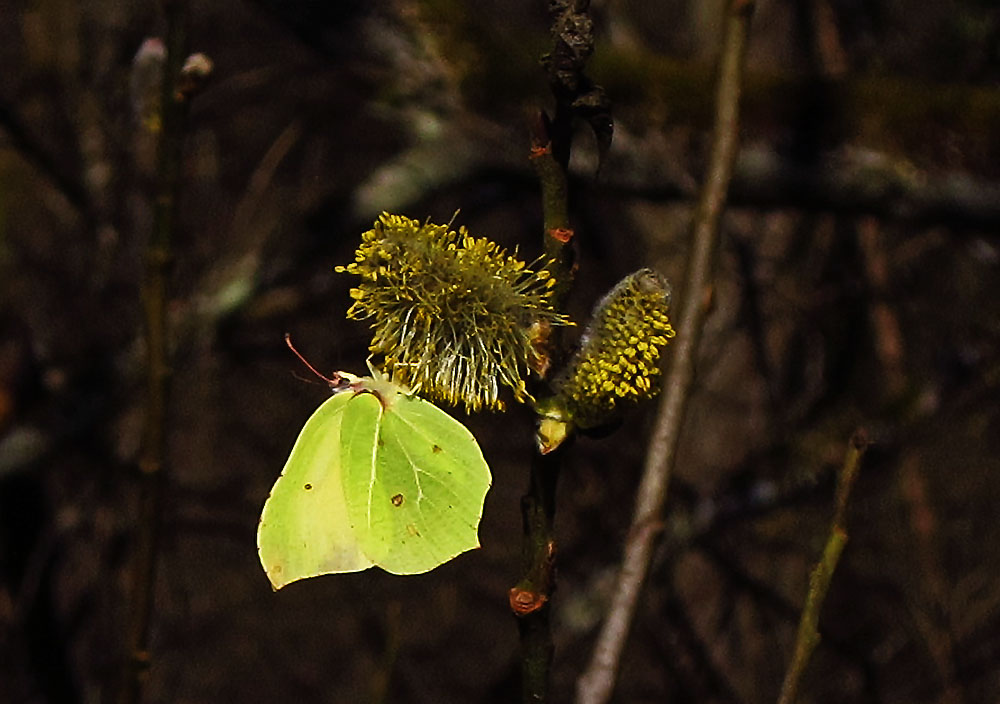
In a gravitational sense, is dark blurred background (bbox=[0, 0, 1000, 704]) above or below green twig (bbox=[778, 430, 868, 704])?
below

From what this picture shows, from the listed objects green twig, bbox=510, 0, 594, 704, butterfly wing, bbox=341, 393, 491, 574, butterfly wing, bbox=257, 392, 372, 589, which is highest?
green twig, bbox=510, 0, 594, 704

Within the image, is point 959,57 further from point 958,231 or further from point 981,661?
point 981,661

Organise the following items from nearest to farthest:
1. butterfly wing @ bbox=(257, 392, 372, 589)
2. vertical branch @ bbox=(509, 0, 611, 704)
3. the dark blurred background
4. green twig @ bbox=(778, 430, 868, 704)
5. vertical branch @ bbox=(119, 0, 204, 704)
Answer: vertical branch @ bbox=(509, 0, 611, 704)
green twig @ bbox=(778, 430, 868, 704)
butterfly wing @ bbox=(257, 392, 372, 589)
vertical branch @ bbox=(119, 0, 204, 704)
the dark blurred background

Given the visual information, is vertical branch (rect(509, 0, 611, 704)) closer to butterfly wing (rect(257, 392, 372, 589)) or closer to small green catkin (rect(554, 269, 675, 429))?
small green catkin (rect(554, 269, 675, 429))

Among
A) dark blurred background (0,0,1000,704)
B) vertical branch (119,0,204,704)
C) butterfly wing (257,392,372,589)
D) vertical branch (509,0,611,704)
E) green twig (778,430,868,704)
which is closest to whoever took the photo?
vertical branch (509,0,611,704)

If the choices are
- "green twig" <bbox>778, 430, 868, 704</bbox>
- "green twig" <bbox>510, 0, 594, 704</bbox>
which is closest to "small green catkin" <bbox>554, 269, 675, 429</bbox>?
"green twig" <bbox>510, 0, 594, 704</bbox>

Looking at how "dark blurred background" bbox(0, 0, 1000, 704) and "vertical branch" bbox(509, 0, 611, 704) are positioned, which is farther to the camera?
"dark blurred background" bbox(0, 0, 1000, 704)

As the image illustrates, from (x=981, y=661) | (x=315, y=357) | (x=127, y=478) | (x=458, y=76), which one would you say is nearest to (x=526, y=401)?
(x=458, y=76)
